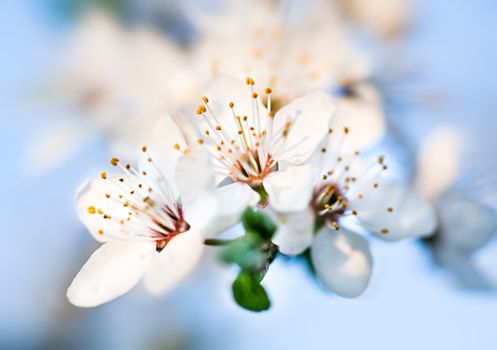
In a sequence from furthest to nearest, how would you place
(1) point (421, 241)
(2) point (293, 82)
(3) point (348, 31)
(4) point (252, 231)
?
(3) point (348, 31) → (2) point (293, 82) → (1) point (421, 241) → (4) point (252, 231)

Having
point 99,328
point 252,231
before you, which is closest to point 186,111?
point 252,231

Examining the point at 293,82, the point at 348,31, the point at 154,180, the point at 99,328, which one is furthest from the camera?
the point at 99,328

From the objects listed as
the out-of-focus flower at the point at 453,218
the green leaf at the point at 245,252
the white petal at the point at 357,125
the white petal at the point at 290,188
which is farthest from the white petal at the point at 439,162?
the green leaf at the point at 245,252

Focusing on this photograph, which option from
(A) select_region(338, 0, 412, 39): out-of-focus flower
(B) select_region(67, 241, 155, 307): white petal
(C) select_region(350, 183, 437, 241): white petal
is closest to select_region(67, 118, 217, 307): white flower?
(B) select_region(67, 241, 155, 307): white petal

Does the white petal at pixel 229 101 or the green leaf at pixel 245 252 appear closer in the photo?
the green leaf at pixel 245 252

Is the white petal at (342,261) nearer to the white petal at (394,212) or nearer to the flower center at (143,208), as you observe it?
the white petal at (394,212)

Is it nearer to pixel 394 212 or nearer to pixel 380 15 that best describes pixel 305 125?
pixel 394 212

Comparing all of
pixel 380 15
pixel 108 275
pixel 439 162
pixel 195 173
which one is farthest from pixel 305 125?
pixel 380 15

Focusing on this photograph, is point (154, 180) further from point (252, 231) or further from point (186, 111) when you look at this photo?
point (186, 111)
